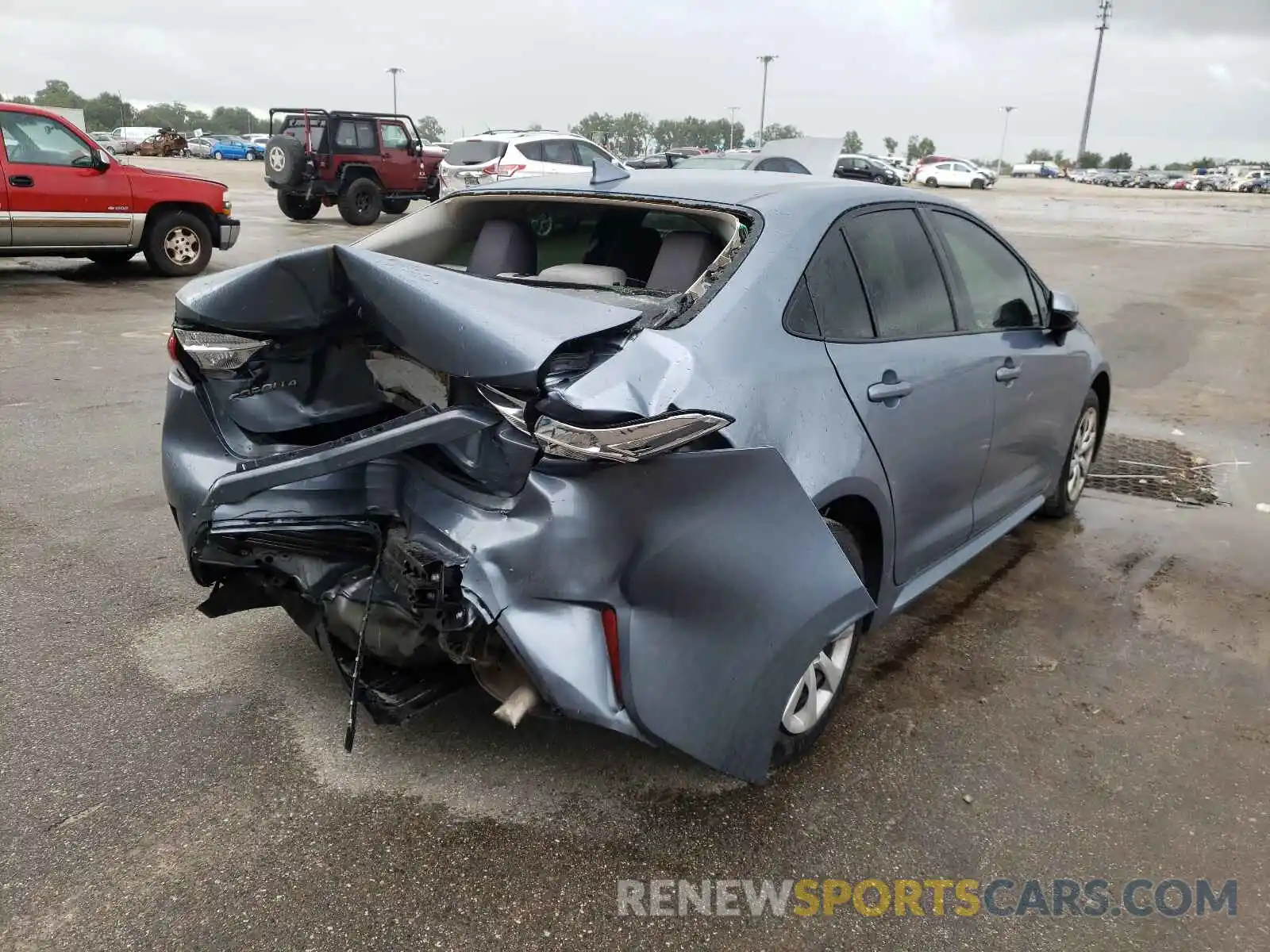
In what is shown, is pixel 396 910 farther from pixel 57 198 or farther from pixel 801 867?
pixel 57 198

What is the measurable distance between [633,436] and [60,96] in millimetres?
103144

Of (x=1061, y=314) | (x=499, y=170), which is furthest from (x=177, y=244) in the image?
(x=1061, y=314)

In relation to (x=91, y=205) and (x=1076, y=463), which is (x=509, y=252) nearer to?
(x=1076, y=463)

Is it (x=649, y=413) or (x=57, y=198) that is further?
(x=57, y=198)

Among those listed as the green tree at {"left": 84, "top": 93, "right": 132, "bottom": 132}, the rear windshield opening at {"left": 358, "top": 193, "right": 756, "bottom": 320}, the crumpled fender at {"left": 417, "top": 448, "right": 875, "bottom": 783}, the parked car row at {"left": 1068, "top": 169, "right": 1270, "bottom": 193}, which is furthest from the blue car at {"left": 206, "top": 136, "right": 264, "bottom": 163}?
the crumpled fender at {"left": 417, "top": 448, "right": 875, "bottom": 783}

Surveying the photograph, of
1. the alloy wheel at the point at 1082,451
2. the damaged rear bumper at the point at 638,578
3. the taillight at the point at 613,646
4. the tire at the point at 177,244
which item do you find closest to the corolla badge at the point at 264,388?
the damaged rear bumper at the point at 638,578

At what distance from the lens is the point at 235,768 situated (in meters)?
2.71

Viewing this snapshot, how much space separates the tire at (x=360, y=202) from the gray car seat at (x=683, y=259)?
677 inches

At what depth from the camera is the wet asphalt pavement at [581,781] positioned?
2.25 meters

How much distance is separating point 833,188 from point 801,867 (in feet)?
6.92

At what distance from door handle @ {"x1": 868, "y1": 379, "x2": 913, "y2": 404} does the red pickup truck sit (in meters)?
10.4

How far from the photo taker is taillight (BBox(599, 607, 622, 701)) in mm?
2229

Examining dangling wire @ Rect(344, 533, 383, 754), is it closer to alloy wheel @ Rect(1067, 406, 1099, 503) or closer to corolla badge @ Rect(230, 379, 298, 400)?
corolla badge @ Rect(230, 379, 298, 400)

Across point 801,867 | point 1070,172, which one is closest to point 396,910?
point 801,867
